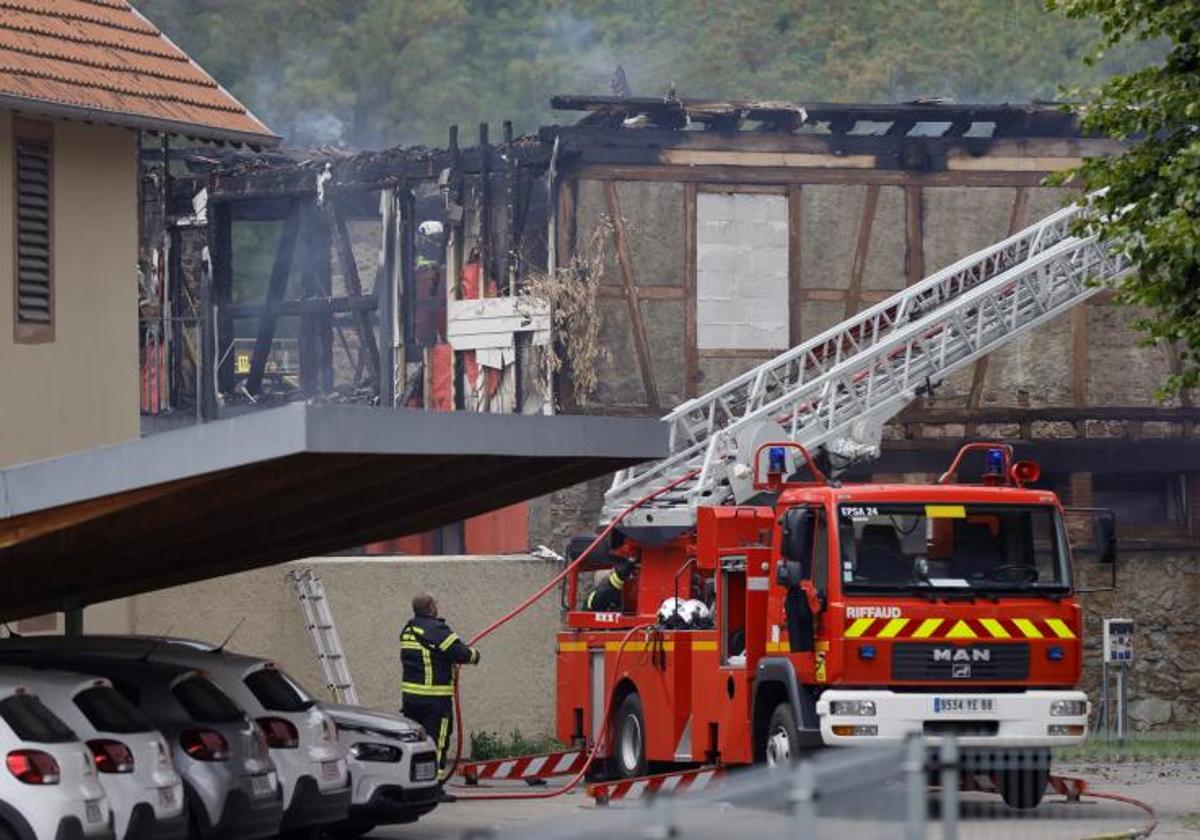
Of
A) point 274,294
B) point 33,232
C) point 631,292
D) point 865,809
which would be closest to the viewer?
point 865,809

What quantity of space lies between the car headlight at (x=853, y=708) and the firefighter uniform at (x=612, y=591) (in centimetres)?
479

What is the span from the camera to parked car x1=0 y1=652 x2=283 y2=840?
13539 mm

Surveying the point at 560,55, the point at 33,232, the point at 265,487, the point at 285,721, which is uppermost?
the point at 560,55

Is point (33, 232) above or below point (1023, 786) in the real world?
above

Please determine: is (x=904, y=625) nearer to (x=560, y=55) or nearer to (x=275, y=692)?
(x=275, y=692)

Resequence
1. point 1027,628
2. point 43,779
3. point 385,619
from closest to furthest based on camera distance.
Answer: point 43,779 < point 1027,628 < point 385,619

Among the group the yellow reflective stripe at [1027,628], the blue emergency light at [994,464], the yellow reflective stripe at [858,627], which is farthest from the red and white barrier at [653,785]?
the blue emergency light at [994,464]

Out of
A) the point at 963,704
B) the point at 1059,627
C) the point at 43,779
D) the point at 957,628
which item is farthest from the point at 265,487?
the point at 1059,627

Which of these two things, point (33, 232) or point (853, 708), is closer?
point (853, 708)

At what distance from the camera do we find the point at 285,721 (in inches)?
588

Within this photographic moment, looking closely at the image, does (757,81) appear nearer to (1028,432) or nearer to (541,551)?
(1028,432)

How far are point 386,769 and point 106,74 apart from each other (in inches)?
293

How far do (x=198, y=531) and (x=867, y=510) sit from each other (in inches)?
195

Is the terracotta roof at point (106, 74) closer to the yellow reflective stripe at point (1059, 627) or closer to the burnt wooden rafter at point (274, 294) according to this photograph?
the yellow reflective stripe at point (1059, 627)
